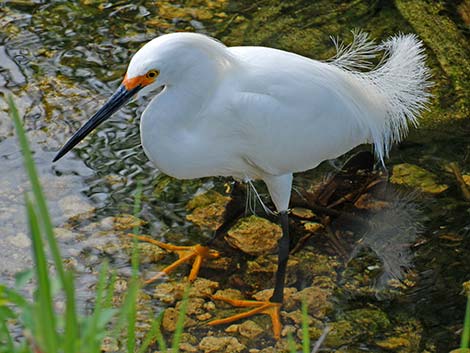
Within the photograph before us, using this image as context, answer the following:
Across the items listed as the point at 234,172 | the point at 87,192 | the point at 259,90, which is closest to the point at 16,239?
the point at 87,192

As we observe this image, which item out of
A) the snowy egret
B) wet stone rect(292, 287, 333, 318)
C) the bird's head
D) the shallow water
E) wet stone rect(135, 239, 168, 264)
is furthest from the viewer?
A: wet stone rect(135, 239, 168, 264)

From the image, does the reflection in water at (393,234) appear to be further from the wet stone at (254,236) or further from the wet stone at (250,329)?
the wet stone at (250,329)

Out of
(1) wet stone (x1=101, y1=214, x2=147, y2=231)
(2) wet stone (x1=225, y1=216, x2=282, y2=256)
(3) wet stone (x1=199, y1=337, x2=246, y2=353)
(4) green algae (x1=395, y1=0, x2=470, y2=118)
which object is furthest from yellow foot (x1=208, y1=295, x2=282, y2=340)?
(4) green algae (x1=395, y1=0, x2=470, y2=118)

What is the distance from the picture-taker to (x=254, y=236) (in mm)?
4203

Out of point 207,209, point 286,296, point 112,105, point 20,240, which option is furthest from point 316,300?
point 20,240

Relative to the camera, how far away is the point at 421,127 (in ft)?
15.8

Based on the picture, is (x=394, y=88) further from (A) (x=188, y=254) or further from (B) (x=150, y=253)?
(B) (x=150, y=253)

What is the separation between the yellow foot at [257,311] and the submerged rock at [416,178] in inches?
46.3

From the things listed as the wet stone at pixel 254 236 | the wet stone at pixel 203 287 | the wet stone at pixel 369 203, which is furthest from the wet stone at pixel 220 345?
the wet stone at pixel 369 203

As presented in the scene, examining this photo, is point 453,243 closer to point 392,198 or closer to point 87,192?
point 392,198

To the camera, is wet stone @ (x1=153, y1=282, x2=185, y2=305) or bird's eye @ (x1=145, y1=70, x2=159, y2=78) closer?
bird's eye @ (x1=145, y1=70, x2=159, y2=78)

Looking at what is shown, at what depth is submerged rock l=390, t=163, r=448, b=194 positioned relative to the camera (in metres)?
4.42

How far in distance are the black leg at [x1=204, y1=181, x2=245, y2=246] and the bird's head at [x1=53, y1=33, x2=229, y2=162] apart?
3.18 ft

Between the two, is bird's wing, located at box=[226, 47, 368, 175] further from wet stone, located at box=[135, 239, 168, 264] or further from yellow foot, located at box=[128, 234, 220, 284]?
wet stone, located at box=[135, 239, 168, 264]
